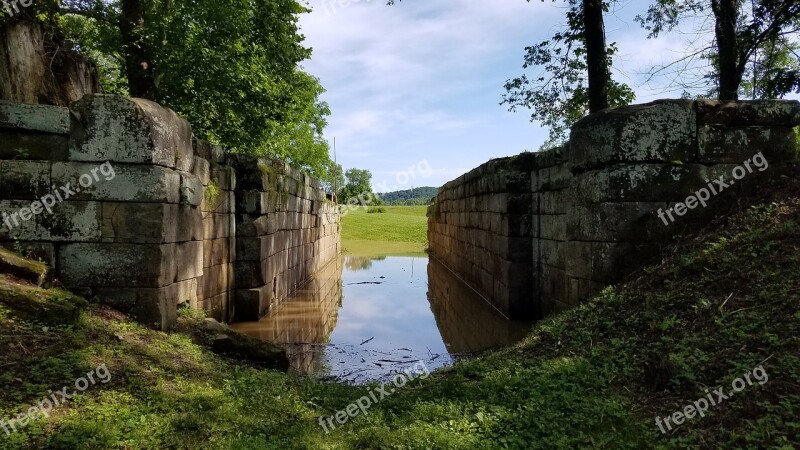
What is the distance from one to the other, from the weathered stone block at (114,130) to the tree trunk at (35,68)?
1.58 m

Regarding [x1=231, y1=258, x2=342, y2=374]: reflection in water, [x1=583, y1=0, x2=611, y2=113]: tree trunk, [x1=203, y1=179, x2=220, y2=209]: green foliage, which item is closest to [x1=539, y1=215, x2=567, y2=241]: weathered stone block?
[x1=583, y1=0, x2=611, y2=113]: tree trunk

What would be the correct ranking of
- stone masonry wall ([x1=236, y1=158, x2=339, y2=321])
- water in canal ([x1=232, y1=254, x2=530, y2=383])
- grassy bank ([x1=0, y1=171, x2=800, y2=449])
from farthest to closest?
1. stone masonry wall ([x1=236, y1=158, x2=339, y2=321])
2. water in canal ([x1=232, y1=254, x2=530, y2=383])
3. grassy bank ([x1=0, y1=171, x2=800, y2=449])

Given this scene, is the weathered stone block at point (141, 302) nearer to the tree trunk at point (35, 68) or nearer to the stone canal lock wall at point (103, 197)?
the stone canal lock wall at point (103, 197)

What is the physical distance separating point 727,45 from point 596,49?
266 centimetres

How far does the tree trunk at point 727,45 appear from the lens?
8891 millimetres

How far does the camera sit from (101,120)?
4.77m

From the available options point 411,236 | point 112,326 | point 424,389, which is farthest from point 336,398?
point 411,236

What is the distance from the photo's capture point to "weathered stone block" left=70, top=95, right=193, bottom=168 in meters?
4.75

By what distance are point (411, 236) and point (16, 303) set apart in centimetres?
2895

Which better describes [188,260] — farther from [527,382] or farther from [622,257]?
[622,257]

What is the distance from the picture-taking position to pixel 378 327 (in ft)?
26.3

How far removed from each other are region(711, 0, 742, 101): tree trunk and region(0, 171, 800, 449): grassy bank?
220 inches

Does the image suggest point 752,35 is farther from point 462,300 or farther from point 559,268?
point 462,300

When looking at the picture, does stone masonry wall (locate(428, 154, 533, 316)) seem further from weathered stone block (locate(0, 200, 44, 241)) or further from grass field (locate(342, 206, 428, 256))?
grass field (locate(342, 206, 428, 256))
